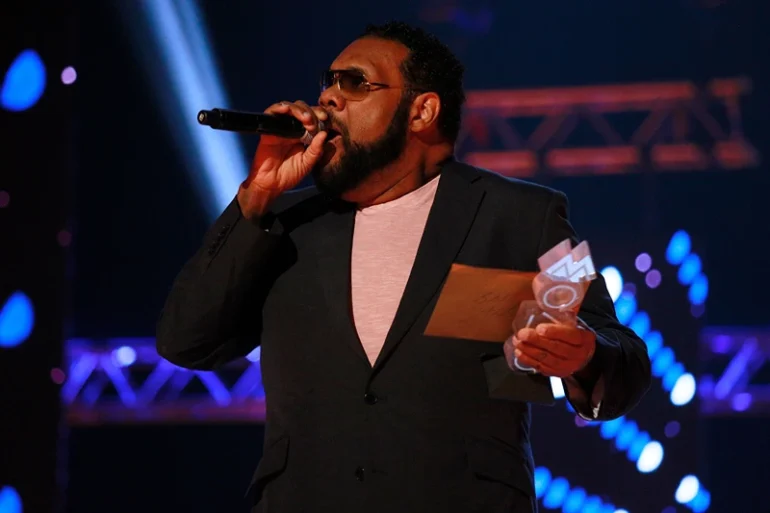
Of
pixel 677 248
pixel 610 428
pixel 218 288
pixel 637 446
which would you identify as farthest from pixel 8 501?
pixel 677 248

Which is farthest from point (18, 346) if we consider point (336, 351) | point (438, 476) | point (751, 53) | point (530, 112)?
point (751, 53)

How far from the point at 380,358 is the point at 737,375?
4240mm

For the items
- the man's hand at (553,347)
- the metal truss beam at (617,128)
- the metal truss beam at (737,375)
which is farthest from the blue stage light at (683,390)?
the man's hand at (553,347)

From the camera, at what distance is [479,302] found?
64.6 inches

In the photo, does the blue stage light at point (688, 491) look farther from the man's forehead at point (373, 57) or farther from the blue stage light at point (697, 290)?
the man's forehead at point (373, 57)

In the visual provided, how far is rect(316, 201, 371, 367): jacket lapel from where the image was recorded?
6.39 ft

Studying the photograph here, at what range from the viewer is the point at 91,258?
5840 millimetres

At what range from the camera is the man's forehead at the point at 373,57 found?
2246mm

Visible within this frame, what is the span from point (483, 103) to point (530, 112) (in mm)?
263

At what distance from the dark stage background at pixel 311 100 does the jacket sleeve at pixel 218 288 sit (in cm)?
317

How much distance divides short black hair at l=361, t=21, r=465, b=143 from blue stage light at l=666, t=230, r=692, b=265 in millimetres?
2147

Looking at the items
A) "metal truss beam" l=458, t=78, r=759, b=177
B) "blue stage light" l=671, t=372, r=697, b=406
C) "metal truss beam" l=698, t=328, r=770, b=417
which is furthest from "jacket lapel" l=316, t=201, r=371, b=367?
"metal truss beam" l=698, t=328, r=770, b=417

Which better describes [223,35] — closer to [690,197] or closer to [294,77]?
[294,77]

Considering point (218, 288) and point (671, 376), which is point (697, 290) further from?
point (218, 288)
